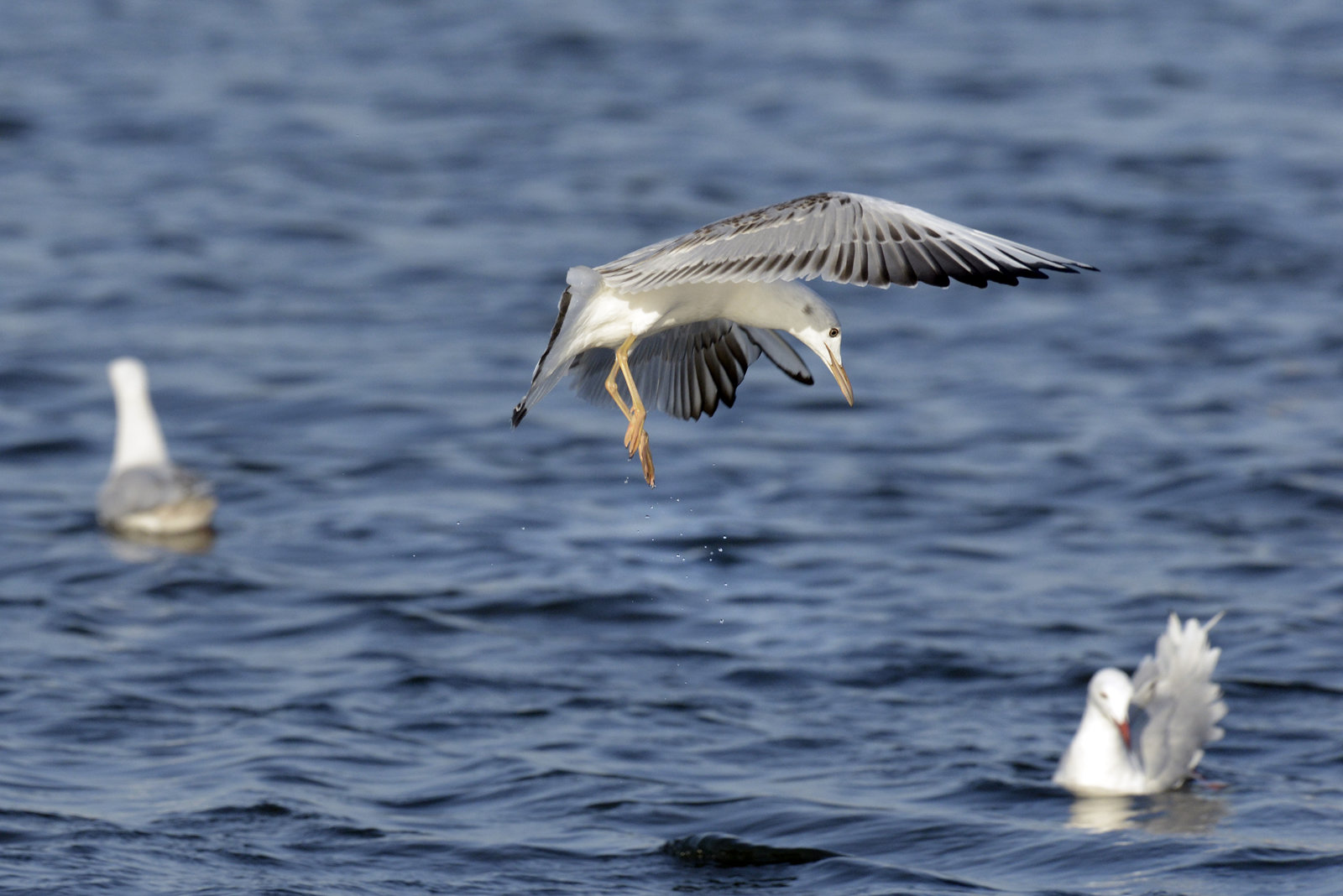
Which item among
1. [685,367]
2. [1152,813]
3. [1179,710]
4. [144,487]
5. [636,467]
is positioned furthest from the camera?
[636,467]

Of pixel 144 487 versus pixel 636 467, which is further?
pixel 636 467

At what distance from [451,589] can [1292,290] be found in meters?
7.84

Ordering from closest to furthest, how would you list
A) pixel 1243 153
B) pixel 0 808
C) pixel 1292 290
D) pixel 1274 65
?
pixel 0 808
pixel 1292 290
pixel 1243 153
pixel 1274 65

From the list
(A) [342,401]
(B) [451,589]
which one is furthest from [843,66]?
(B) [451,589]

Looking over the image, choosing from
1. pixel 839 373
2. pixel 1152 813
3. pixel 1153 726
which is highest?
pixel 839 373

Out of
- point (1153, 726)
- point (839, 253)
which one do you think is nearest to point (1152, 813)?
point (1153, 726)

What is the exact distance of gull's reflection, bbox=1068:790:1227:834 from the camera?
818cm

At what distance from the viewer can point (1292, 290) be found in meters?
15.6

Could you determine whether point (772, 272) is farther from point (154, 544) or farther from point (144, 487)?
point (154, 544)

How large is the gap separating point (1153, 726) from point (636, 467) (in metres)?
4.81

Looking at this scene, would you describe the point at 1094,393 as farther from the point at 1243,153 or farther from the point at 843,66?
the point at 843,66

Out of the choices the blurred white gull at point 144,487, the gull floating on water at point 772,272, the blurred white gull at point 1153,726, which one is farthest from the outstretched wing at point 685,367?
the blurred white gull at point 144,487

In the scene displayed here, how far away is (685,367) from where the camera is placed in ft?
23.5

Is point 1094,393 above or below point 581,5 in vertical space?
below
